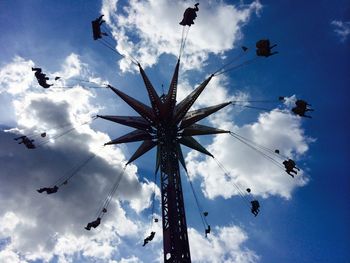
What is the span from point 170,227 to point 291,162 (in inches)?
354

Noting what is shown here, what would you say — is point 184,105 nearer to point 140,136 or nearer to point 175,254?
point 140,136

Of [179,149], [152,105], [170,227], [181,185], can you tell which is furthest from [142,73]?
[170,227]

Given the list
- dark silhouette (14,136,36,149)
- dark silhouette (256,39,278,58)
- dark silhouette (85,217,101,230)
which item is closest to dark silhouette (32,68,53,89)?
dark silhouette (14,136,36,149)

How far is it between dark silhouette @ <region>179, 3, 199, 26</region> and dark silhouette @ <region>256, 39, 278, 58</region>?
4.60 meters

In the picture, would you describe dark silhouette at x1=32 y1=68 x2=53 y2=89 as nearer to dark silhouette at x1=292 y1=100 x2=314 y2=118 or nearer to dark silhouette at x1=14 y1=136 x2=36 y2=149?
dark silhouette at x1=14 y1=136 x2=36 y2=149

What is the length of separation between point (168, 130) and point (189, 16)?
25.5ft

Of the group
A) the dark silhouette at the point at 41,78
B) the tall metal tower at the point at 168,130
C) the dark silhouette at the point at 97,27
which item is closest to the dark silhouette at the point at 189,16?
the tall metal tower at the point at 168,130

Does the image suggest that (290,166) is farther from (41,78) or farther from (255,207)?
(41,78)

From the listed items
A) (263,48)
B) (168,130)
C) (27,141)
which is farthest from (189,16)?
(27,141)

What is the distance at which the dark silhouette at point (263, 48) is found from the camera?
17.6 meters

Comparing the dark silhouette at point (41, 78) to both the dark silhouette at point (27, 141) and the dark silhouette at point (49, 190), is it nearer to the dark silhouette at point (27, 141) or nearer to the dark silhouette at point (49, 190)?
the dark silhouette at point (27, 141)

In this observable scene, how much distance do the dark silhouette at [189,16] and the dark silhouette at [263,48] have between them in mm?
4599

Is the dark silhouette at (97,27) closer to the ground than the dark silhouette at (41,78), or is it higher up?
higher up

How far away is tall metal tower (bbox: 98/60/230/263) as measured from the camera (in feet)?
59.6
